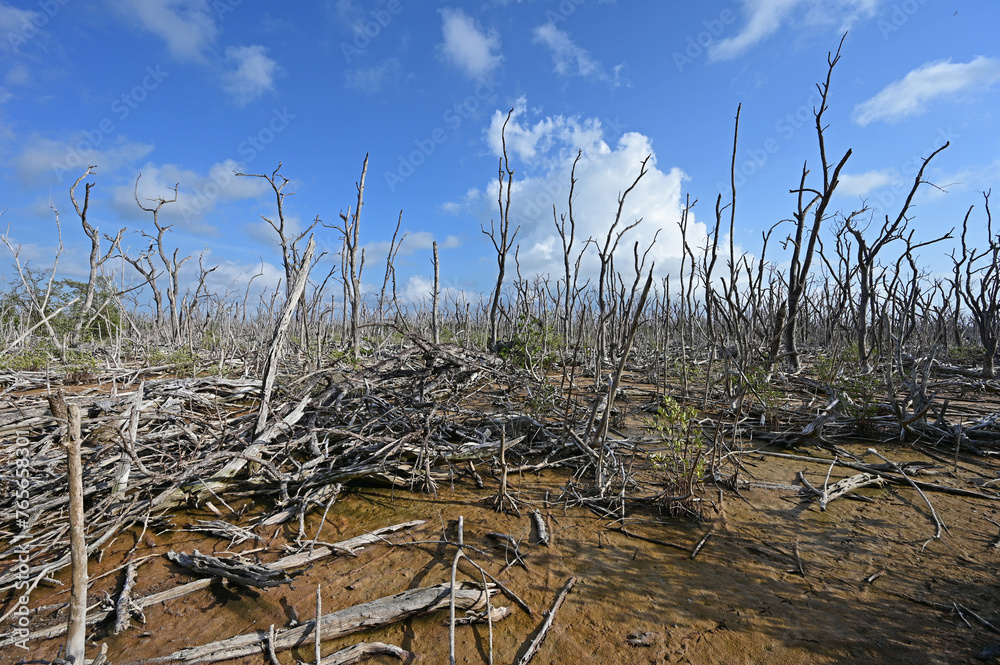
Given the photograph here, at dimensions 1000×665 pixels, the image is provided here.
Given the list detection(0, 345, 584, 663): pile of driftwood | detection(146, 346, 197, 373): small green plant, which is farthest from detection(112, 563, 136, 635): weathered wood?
detection(146, 346, 197, 373): small green plant

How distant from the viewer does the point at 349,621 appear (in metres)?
2.12

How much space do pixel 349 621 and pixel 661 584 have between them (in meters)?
1.76

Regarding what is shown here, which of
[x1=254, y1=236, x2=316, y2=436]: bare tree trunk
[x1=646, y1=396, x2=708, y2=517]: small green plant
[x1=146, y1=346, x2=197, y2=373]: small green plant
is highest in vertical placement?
[x1=254, y1=236, x2=316, y2=436]: bare tree trunk

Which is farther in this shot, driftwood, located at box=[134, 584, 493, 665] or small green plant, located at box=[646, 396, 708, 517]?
small green plant, located at box=[646, 396, 708, 517]

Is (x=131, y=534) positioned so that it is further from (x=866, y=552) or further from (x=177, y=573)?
(x=866, y=552)

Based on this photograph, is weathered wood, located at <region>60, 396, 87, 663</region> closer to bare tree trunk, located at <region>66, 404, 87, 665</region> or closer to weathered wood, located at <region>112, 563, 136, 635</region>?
bare tree trunk, located at <region>66, 404, 87, 665</region>

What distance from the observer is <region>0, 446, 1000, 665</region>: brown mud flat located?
199 cm

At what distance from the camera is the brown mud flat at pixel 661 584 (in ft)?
6.53

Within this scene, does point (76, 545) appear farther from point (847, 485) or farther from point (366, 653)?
point (847, 485)

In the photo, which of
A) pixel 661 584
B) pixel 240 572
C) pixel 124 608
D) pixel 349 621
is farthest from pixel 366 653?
pixel 661 584

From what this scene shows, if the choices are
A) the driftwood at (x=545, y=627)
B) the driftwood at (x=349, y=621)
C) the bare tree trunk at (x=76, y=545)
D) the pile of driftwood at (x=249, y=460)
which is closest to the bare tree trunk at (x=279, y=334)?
the pile of driftwood at (x=249, y=460)

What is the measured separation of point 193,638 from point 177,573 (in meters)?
0.64

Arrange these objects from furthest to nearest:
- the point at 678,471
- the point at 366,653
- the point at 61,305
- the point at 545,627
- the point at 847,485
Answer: the point at 61,305 < the point at 847,485 < the point at 678,471 < the point at 545,627 < the point at 366,653

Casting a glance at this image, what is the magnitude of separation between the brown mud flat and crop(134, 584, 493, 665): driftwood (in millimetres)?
51
